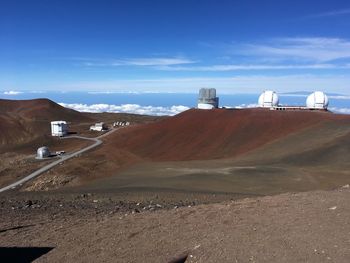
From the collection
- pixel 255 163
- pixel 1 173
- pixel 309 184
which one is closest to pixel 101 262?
pixel 309 184

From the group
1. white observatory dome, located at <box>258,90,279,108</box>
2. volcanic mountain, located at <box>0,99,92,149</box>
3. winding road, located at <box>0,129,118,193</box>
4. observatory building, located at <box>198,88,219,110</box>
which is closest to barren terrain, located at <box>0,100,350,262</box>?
winding road, located at <box>0,129,118,193</box>

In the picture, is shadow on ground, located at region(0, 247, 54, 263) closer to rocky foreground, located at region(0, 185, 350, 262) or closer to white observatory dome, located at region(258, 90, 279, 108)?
rocky foreground, located at region(0, 185, 350, 262)

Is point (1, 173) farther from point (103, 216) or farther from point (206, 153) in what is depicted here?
point (103, 216)

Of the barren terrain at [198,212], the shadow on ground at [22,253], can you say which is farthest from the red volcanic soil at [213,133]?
the shadow on ground at [22,253]

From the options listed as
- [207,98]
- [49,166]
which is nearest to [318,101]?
[207,98]

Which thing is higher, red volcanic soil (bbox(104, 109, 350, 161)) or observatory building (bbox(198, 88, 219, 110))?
observatory building (bbox(198, 88, 219, 110))

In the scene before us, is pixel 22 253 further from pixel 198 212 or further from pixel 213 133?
pixel 213 133
